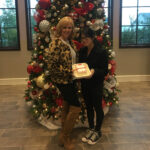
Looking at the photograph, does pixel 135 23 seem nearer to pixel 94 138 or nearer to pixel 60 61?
pixel 94 138

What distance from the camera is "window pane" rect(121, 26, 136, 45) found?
4746 mm

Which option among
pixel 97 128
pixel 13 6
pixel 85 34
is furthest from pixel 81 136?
pixel 13 6

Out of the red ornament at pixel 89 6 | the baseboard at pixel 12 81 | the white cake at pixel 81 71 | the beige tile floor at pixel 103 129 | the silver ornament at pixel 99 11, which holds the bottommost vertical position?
the beige tile floor at pixel 103 129

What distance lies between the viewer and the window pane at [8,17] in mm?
4543

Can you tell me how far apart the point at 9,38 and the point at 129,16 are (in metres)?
2.98

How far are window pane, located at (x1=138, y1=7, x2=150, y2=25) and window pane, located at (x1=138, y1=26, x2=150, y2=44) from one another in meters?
0.12

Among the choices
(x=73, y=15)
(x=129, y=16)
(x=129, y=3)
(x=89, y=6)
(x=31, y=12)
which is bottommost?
(x=73, y=15)

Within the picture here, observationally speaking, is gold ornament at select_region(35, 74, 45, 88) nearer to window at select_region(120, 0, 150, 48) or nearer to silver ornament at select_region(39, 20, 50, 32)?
silver ornament at select_region(39, 20, 50, 32)

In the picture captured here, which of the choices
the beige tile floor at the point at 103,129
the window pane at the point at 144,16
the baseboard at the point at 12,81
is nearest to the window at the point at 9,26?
the baseboard at the point at 12,81

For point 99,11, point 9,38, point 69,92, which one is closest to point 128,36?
point 99,11

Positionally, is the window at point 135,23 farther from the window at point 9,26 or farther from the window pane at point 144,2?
the window at point 9,26

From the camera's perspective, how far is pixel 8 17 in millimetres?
4566

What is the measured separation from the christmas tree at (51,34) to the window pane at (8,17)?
2.21 meters

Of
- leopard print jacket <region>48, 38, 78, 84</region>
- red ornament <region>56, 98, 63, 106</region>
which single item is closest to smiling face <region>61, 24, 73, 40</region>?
leopard print jacket <region>48, 38, 78, 84</region>
